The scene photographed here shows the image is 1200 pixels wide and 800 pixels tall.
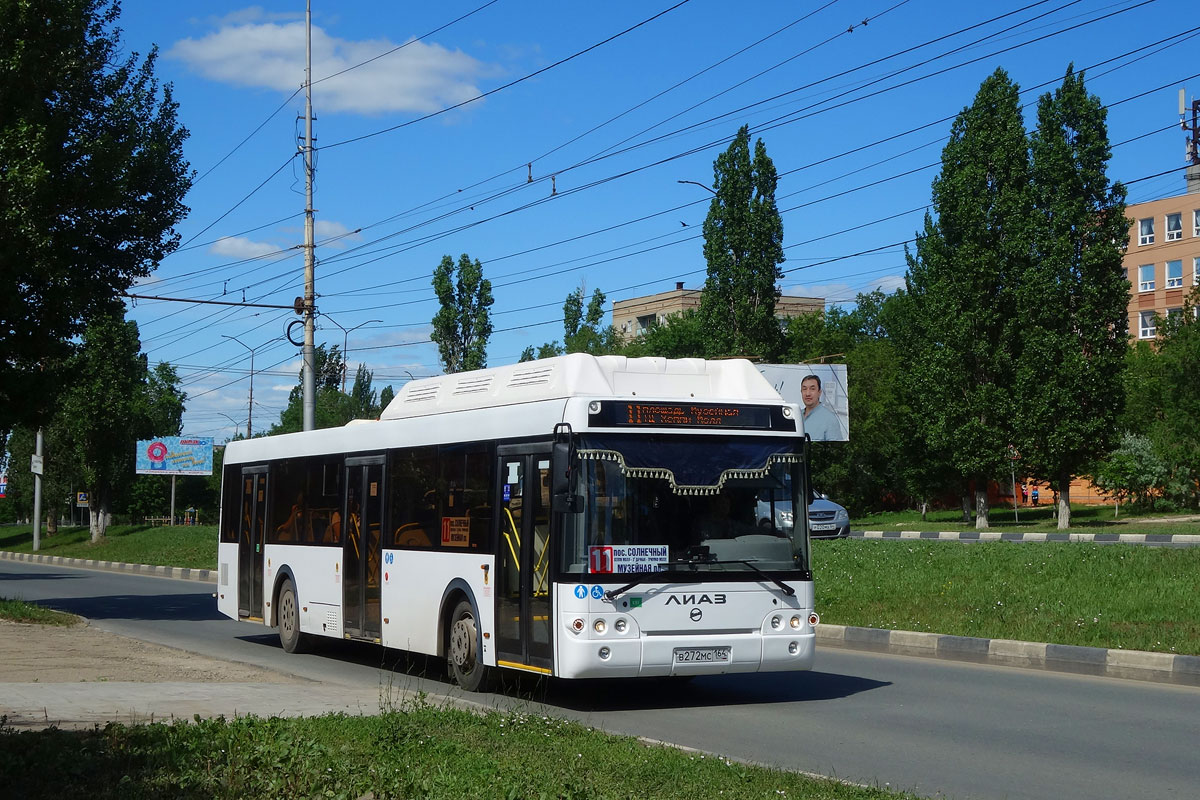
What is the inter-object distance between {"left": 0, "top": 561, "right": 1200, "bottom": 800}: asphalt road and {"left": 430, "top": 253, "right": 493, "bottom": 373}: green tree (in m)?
54.9

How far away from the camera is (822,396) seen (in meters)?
51.0

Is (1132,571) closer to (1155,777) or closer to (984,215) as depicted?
(1155,777)

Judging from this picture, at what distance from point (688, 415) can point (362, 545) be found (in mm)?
5075

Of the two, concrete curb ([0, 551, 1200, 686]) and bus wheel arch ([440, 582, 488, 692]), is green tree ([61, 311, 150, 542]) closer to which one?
concrete curb ([0, 551, 1200, 686])

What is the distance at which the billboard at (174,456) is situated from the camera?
7400cm

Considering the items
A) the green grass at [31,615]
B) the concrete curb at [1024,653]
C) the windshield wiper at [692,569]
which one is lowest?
the concrete curb at [1024,653]

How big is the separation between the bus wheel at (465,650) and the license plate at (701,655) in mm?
2132

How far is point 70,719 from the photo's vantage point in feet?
32.1

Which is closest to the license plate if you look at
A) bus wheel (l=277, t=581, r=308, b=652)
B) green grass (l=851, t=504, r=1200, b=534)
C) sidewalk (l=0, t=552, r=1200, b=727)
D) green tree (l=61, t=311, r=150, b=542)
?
sidewalk (l=0, t=552, r=1200, b=727)

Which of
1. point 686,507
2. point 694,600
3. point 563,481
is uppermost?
point 563,481

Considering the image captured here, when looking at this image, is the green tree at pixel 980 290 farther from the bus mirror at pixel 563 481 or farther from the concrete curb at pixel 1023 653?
the bus mirror at pixel 563 481

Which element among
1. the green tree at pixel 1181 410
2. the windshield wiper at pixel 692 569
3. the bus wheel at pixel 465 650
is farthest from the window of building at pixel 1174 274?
the bus wheel at pixel 465 650

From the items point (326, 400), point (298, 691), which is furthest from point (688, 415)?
point (326, 400)

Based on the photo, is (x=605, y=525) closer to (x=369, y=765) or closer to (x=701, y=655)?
(x=701, y=655)
